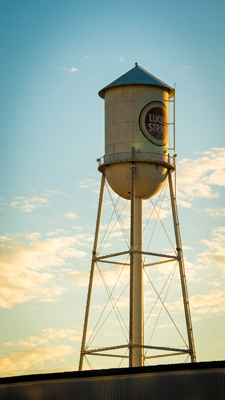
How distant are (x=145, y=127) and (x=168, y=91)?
2.80 m

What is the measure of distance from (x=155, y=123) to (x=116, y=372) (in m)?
15.0

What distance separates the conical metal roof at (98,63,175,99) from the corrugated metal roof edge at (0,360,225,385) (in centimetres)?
1632

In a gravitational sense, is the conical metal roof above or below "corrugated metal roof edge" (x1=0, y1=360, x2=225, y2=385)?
above

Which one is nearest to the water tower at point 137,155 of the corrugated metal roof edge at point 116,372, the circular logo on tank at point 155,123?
the circular logo on tank at point 155,123

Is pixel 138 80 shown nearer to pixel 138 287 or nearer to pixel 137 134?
pixel 137 134

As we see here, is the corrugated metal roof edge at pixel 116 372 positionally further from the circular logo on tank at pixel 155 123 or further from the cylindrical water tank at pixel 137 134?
the circular logo on tank at pixel 155 123

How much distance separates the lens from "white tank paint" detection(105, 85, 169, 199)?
43.3 meters

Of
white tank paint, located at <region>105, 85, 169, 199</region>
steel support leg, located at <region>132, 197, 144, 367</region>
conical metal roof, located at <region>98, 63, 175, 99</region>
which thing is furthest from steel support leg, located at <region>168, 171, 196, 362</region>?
conical metal roof, located at <region>98, 63, 175, 99</region>

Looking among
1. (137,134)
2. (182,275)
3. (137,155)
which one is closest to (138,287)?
(182,275)

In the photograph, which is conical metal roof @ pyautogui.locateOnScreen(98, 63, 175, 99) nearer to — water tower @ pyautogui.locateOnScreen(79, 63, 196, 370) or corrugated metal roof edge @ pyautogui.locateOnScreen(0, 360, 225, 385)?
water tower @ pyautogui.locateOnScreen(79, 63, 196, 370)

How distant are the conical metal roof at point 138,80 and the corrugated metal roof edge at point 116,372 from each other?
16322mm

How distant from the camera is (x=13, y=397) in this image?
1390 inches

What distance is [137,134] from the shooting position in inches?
1711

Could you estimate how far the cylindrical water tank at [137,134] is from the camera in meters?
43.3
